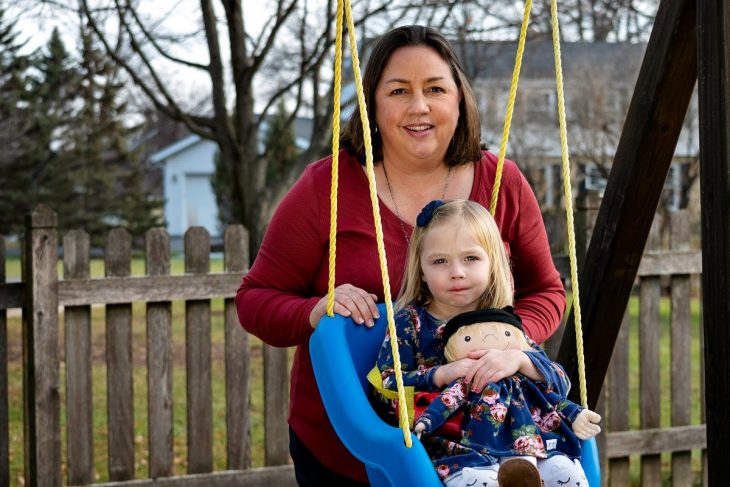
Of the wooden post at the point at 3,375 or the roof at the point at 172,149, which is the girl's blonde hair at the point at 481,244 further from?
the roof at the point at 172,149

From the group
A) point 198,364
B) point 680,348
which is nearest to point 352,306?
point 198,364

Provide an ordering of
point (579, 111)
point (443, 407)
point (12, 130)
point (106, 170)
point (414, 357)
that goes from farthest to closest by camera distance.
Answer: point (106, 170) → point (12, 130) → point (579, 111) → point (414, 357) → point (443, 407)

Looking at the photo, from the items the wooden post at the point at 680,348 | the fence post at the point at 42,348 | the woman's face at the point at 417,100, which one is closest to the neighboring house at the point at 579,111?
the wooden post at the point at 680,348

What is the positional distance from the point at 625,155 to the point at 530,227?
528mm

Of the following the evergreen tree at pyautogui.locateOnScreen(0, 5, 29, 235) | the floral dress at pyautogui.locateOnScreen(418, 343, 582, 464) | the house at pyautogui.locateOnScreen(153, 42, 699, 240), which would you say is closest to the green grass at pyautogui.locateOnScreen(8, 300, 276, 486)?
the floral dress at pyautogui.locateOnScreen(418, 343, 582, 464)

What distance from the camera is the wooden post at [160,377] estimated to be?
4.56 m

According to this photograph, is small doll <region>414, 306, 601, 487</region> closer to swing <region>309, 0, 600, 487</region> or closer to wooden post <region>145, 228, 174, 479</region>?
swing <region>309, 0, 600, 487</region>

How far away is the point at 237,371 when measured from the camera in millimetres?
4711

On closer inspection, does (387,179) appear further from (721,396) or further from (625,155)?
(721,396)

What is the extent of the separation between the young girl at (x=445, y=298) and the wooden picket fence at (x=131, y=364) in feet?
7.91

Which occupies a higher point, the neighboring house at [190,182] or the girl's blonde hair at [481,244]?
the neighboring house at [190,182]

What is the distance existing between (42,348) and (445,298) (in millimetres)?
2695

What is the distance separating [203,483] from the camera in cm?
463

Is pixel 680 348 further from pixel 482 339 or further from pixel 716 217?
pixel 482 339
